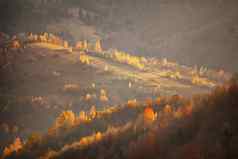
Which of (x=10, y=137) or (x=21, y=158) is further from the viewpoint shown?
(x=10, y=137)

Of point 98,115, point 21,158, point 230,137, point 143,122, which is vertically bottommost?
point 21,158

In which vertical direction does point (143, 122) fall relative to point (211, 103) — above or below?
below

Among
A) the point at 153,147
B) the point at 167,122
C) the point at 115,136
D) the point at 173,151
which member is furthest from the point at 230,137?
the point at 115,136

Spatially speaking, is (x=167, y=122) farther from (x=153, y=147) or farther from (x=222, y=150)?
(x=222, y=150)

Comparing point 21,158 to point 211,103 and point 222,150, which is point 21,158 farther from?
point 222,150

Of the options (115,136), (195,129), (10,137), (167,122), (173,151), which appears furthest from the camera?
(10,137)

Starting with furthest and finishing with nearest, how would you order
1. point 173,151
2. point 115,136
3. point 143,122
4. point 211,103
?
point 143,122 < point 115,136 < point 211,103 < point 173,151

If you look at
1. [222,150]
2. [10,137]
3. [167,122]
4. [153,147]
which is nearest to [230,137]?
[222,150]

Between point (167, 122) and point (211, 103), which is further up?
point (211, 103)

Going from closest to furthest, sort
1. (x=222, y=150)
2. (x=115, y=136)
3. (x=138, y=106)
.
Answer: (x=222, y=150) → (x=115, y=136) → (x=138, y=106)
